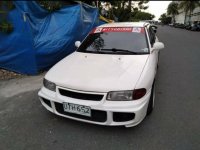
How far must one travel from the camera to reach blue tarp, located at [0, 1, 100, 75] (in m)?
5.00

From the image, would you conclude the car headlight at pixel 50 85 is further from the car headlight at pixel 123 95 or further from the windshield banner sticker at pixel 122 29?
the windshield banner sticker at pixel 122 29

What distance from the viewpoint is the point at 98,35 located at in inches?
165

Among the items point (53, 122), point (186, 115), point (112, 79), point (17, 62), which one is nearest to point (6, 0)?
point (17, 62)

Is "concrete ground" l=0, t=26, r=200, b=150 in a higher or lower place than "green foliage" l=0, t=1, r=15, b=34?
A: lower

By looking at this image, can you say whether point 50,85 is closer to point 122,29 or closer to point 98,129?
point 98,129

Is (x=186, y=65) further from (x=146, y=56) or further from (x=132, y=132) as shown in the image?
(x=132, y=132)

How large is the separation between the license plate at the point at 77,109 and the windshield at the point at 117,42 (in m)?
1.44

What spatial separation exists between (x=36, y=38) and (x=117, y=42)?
2.63m

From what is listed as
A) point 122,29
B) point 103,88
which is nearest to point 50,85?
point 103,88

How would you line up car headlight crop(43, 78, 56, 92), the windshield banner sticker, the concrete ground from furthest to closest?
the windshield banner sticker
car headlight crop(43, 78, 56, 92)
the concrete ground

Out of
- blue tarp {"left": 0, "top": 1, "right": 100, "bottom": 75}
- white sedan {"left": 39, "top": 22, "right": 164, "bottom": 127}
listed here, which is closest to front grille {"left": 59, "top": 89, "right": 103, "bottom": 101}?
white sedan {"left": 39, "top": 22, "right": 164, "bottom": 127}

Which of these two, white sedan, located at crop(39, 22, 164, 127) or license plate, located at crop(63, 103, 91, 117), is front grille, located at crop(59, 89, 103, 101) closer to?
white sedan, located at crop(39, 22, 164, 127)

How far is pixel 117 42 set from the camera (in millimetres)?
3816

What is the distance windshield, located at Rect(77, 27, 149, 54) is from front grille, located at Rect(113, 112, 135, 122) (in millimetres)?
1385
